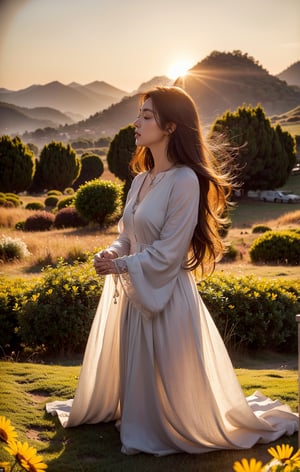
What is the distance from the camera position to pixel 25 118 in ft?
32.2

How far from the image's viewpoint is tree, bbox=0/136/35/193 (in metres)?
20.1

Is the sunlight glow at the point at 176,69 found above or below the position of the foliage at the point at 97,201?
above

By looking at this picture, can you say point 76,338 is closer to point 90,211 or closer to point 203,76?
point 90,211

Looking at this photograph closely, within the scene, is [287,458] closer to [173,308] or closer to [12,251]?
[173,308]

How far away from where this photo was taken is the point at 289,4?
5289mm

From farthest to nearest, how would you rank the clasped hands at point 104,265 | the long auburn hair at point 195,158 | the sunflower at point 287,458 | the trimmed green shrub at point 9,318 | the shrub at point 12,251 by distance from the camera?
the shrub at point 12,251 → the trimmed green shrub at point 9,318 → the long auburn hair at point 195,158 → the clasped hands at point 104,265 → the sunflower at point 287,458

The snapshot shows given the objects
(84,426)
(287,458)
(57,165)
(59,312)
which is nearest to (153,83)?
(84,426)

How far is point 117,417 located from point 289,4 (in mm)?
3809

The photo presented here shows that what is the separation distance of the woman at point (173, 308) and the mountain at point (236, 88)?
1785cm

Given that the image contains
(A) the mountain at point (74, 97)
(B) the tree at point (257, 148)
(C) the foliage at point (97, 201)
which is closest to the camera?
(A) the mountain at point (74, 97)

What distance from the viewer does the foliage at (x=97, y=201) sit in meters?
15.2

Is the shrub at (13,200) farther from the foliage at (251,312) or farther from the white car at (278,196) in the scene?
the foliage at (251,312)

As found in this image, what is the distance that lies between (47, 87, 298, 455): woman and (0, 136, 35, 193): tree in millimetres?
17519

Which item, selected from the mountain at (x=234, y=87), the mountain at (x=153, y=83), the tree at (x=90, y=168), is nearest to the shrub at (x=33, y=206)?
the mountain at (x=234, y=87)
